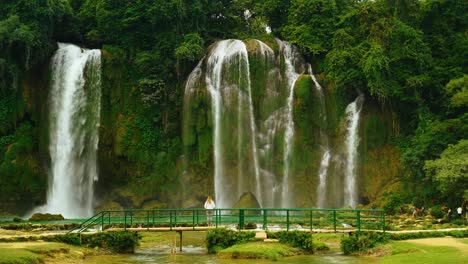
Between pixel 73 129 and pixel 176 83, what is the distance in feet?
26.4

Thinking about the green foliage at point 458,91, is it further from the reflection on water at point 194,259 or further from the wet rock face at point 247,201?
the reflection on water at point 194,259

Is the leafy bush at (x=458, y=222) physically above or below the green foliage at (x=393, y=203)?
below

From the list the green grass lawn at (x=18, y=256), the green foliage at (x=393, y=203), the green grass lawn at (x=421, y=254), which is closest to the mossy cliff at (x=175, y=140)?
the green foliage at (x=393, y=203)

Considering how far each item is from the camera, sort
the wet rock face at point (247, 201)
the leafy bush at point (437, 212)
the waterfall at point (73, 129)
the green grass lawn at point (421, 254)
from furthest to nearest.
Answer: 1. the waterfall at point (73, 129)
2. the wet rock face at point (247, 201)
3. the leafy bush at point (437, 212)
4. the green grass lawn at point (421, 254)

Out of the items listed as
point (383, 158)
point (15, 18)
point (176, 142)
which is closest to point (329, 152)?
point (383, 158)

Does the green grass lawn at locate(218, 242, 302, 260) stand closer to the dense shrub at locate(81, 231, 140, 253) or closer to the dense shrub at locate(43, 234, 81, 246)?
the dense shrub at locate(81, 231, 140, 253)

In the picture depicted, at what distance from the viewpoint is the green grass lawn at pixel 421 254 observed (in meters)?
20.5

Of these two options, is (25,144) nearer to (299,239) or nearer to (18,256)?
(299,239)

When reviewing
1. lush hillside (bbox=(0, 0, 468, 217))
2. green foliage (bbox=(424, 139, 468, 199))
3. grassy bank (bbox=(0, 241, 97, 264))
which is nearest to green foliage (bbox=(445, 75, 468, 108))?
lush hillside (bbox=(0, 0, 468, 217))

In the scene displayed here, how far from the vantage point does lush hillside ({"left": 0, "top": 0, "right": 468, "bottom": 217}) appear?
4450 centimetres

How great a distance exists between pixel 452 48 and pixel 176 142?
68.9 feet

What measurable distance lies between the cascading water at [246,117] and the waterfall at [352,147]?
12.8 ft

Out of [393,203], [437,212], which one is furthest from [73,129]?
[437,212]

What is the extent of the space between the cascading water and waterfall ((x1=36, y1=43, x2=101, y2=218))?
668 centimetres
